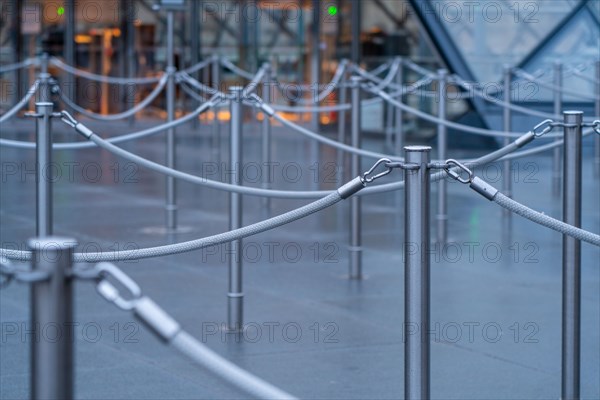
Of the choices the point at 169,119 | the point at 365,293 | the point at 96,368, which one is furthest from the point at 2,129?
the point at 96,368

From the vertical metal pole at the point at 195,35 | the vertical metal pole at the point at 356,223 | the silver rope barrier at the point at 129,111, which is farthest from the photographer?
the vertical metal pole at the point at 195,35

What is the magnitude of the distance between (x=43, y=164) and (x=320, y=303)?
1.84 meters

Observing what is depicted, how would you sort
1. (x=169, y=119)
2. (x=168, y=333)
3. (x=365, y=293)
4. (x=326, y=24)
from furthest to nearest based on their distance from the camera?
1. (x=326, y=24)
2. (x=169, y=119)
3. (x=365, y=293)
4. (x=168, y=333)

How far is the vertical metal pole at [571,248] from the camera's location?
15.3 ft

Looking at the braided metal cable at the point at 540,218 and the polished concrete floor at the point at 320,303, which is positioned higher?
the braided metal cable at the point at 540,218

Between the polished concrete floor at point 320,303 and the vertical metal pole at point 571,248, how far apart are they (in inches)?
11.7

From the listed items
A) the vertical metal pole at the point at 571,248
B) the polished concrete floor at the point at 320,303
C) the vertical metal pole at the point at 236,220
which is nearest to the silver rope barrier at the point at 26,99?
the polished concrete floor at the point at 320,303

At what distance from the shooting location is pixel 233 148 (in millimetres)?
6203

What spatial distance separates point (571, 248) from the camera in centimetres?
478

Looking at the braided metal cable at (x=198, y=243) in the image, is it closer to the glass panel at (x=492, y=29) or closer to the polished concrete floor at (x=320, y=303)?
the polished concrete floor at (x=320, y=303)

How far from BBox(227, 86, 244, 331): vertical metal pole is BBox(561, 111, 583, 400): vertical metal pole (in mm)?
1872

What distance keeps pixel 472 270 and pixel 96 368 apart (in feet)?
10.9

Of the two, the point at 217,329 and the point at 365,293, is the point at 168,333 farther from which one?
the point at 365,293

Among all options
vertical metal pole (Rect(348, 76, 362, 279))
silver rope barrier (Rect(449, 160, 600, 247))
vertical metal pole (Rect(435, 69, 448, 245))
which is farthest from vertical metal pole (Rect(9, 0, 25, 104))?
silver rope barrier (Rect(449, 160, 600, 247))
